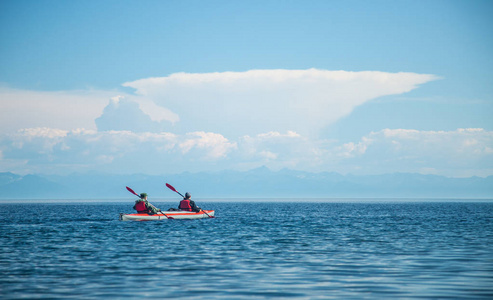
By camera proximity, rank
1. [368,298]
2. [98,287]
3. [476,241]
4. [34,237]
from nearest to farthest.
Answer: [368,298]
[98,287]
[476,241]
[34,237]

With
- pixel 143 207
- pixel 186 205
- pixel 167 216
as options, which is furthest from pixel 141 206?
pixel 186 205

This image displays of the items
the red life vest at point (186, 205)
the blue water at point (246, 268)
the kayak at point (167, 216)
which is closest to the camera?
the blue water at point (246, 268)

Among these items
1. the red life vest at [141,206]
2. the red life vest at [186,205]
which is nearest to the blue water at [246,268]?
the red life vest at [141,206]

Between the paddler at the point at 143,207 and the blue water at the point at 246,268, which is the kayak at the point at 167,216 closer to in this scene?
the paddler at the point at 143,207

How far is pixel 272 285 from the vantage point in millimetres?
18188

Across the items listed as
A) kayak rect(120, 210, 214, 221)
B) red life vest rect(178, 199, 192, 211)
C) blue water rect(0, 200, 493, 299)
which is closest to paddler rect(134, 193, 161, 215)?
kayak rect(120, 210, 214, 221)

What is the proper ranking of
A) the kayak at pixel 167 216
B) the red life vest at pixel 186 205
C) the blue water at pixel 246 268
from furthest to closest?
1. the red life vest at pixel 186 205
2. the kayak at pixel 167 216
3. the blue water at pixel 246 268

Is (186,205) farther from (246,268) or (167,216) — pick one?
(246,268)

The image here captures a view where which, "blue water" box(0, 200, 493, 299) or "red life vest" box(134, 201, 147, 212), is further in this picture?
"red life vest" box(134, 201, 147, 212)

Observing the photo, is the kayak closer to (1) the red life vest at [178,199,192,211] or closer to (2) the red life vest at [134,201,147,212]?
(1) the red life vest at [178,199,192,211]

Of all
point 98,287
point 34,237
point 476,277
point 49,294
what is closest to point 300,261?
point 476,277

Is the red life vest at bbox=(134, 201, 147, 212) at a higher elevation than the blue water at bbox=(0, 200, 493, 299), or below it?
higher

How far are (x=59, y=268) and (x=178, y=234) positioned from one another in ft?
58.6

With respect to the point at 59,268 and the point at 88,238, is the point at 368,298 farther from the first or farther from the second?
the point at 88,238
